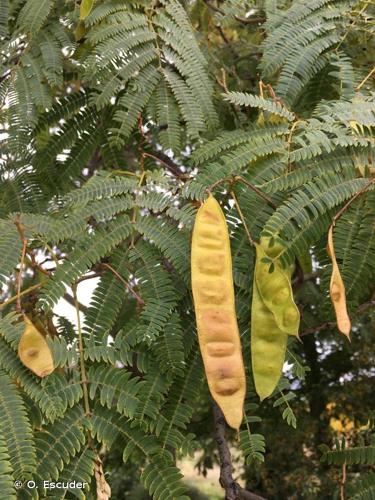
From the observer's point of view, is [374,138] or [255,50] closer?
[374,138]

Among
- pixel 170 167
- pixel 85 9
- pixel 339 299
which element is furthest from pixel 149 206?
pixel 85 9

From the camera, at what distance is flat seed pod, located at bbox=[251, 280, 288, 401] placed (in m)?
1.59

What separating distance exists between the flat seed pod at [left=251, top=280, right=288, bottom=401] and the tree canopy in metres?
0.11

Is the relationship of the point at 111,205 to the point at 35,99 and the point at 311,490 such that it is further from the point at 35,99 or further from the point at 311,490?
the point at 311,490

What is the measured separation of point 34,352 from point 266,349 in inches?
21.0

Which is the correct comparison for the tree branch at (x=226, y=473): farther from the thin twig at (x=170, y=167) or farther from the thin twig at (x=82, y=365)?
the thin twig at (x=170, y=167)

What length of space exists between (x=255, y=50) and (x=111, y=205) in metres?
1.46

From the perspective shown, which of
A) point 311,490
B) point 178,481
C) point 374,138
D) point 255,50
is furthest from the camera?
point 311,490

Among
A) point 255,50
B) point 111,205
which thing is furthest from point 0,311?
point 255,50

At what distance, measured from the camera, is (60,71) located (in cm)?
230

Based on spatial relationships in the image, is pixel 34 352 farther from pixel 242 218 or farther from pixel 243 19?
pixel 243 19

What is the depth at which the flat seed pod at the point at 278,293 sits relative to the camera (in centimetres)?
156

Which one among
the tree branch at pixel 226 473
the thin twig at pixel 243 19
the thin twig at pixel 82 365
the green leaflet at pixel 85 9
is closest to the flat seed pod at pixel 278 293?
the thin twig at pixel 82 365

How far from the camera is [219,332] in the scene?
1.45 meters
